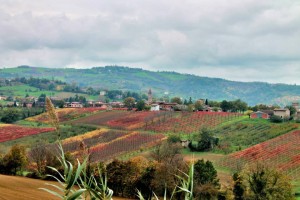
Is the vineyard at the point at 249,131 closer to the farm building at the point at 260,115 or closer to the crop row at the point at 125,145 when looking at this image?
the farm building at the point at 260,115

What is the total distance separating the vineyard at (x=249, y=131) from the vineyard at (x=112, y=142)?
59.5 feet

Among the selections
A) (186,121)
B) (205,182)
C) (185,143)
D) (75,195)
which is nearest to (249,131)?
(185,143)

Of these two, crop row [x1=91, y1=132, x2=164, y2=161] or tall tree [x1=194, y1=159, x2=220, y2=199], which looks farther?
crop row [x1=91, y1=132, x2=164, y2=161]

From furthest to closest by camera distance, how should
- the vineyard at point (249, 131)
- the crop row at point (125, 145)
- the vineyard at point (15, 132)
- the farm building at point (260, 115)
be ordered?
the farm building at point (260, 115) → the vineyard at point (15, 132) → the vineyard at point (249, 131) → the crop row at point (125, 145)

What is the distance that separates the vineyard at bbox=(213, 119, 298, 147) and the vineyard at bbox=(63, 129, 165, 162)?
18148 mm

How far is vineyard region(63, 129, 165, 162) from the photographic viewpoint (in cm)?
10543

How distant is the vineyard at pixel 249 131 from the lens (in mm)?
108625

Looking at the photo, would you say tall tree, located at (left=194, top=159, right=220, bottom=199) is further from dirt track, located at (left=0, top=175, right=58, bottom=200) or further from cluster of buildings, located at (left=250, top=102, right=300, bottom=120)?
cluster of buildings, located at (left=250, top=102, right=300, bottom=120)

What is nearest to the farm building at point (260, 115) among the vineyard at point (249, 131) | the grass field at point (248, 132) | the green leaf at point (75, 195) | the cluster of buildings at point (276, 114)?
the cluster of buildings at point (276, 114)

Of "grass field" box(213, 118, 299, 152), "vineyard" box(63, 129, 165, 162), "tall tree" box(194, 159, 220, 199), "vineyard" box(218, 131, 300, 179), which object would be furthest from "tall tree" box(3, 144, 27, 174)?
"grass field" box(213, 118, 299, 152)

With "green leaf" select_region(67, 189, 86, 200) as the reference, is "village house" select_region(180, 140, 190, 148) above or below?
below

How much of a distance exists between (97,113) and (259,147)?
91.7 metres

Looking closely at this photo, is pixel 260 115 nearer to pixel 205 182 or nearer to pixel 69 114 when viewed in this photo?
pixel 69 114

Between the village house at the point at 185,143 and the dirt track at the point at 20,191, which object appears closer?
the dirt track at the point at 20,191
